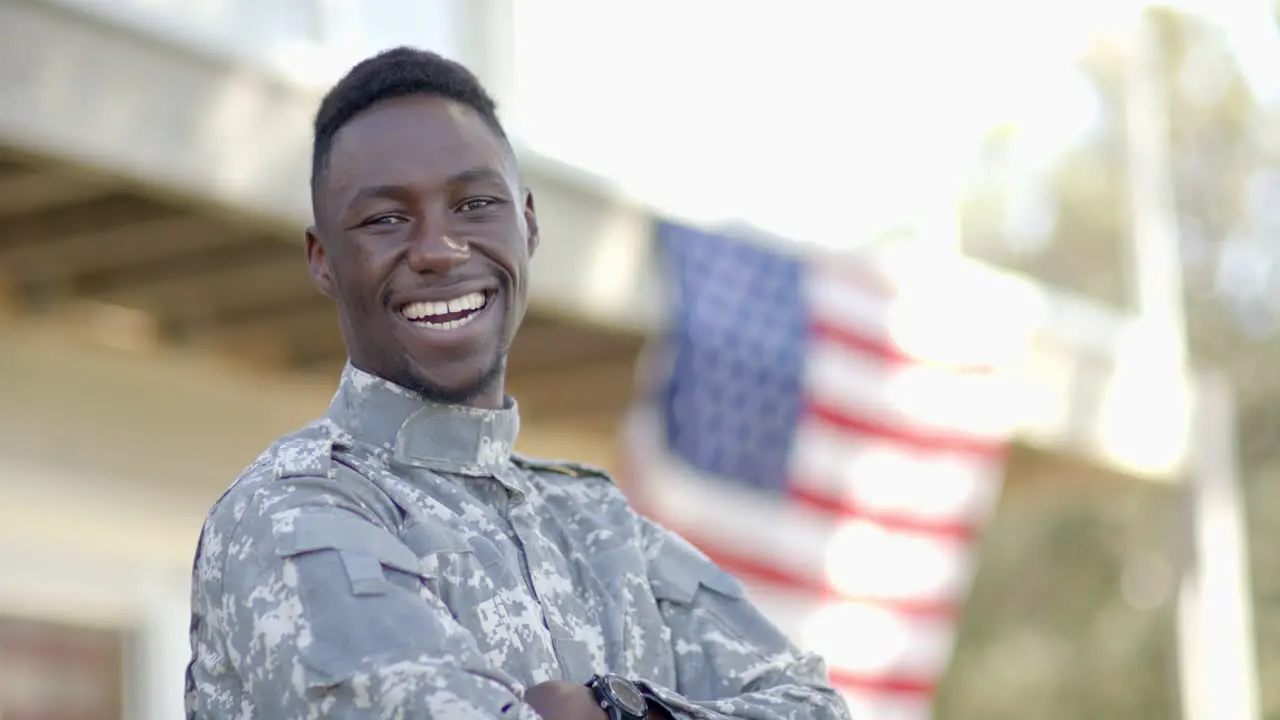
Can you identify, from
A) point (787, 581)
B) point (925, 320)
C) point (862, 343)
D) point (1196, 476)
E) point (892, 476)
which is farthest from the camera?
point (1196, 476)

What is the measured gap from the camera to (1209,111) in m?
20.7

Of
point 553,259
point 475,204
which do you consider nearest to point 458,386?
point 475,204

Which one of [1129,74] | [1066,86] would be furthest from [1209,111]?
[1129,74]

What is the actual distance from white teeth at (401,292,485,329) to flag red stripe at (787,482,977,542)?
4.68 meters

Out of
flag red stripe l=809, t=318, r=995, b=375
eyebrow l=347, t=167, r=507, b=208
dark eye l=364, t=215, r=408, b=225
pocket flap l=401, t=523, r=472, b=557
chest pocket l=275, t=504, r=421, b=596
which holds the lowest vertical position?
chest pocket l=275, t=504, r=421, b=596

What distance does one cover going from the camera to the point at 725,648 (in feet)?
7.03

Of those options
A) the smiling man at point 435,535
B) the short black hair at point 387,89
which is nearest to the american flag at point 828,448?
the smiling man at point 435,535

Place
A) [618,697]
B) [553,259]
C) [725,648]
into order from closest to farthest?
[618,697], [725,648], [553,259]

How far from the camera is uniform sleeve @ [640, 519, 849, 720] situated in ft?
6.96

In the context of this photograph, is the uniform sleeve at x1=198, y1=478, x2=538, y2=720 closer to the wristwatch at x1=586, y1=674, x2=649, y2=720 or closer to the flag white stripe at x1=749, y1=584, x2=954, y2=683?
the wristwatch at x1=586, y1=674, x2=649, y2=720

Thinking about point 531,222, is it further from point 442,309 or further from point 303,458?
point 303,458

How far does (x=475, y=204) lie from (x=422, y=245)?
84mm

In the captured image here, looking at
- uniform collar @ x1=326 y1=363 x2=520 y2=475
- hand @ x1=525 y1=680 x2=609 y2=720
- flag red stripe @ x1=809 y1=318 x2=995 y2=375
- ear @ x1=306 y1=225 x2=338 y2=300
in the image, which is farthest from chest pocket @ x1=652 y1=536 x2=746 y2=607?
flag red stripe @ x1=809 y1=318 x2=995 y2=375

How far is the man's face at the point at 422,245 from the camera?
1963 millimetres
